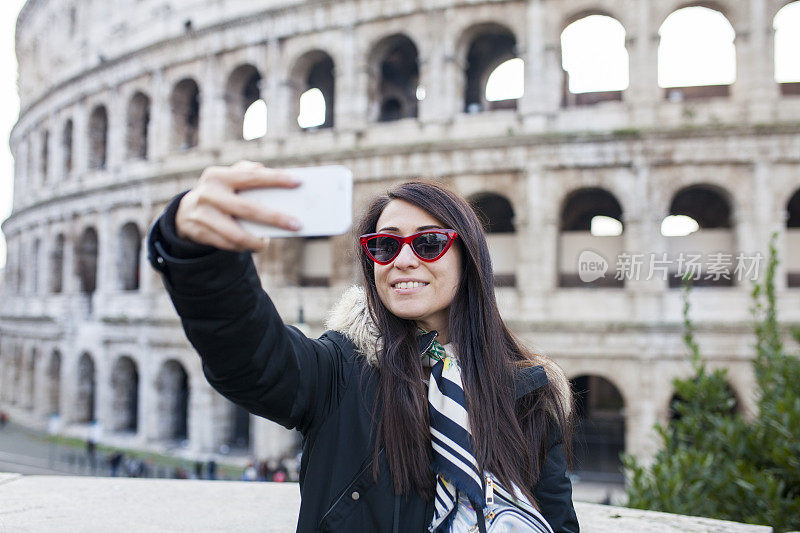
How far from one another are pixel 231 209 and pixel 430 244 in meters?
0.87

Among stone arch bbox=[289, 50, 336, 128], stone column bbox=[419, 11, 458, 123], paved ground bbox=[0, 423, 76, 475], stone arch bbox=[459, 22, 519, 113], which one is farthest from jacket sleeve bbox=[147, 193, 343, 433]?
paved ground bbox=[0, 423, 76, 475]

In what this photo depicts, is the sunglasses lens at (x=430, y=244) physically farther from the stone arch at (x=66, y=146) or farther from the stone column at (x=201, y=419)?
the stone arch at (x=66, y=146)

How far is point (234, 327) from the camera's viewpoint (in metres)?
1.35

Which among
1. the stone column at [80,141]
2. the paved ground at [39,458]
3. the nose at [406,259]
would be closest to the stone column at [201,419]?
the paved ground at [39,458]

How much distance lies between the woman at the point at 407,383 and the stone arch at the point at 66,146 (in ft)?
80.2

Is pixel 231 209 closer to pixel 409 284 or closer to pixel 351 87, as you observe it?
pixel 409 284

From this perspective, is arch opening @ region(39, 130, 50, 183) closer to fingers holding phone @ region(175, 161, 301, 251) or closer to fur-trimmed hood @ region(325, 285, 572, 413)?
fur-trimmed hood @ region(325, 285, 572, 413)

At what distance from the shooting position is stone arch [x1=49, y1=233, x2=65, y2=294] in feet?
72.1

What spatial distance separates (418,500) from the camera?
1759 millimetres

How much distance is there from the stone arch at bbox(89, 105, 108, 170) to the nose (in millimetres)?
21903

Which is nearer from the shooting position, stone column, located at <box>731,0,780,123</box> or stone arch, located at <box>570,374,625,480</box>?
stone column, located at <box>731,0,780,123</box>

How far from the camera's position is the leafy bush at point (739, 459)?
450cm

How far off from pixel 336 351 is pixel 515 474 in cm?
68

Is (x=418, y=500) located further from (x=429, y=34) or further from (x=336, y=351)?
(x=429, y=34)
